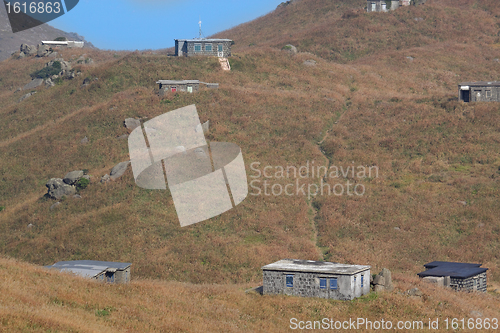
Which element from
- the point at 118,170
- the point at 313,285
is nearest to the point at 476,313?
the point at 313,285

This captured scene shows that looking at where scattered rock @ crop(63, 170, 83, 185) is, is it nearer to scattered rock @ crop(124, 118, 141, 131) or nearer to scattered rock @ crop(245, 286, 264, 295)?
scattered rock @ crop(124, 118, 141, 131)

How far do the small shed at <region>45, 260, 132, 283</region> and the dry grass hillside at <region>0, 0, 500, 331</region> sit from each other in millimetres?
1932

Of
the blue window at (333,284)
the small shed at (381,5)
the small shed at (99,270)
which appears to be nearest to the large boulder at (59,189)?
the small shed at (99,270)

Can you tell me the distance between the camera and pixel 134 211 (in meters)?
49.6

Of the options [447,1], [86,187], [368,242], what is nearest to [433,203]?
[368,242]

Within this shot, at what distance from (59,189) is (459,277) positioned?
40.0 meters

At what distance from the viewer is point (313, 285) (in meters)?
32.4

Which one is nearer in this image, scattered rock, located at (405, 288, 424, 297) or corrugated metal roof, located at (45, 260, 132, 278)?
scattered rock, located at (405, 288, 424, 297)

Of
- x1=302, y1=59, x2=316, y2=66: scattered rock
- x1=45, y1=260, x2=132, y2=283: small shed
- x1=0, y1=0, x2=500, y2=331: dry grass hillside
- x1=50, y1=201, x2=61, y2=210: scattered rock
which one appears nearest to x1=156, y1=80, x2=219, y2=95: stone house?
x1=0, y1=0, x2=500, y2=331: dry grass hillside

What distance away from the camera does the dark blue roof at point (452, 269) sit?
35972 millimetres

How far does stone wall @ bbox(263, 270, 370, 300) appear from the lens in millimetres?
31516

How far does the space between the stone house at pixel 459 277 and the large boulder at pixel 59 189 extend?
118 ft

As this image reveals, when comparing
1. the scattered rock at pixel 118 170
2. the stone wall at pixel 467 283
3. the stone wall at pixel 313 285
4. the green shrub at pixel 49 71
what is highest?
the green shrub at pixel 49 71

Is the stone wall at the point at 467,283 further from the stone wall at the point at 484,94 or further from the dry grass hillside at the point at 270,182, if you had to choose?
the stone wall at the point at 484,94
